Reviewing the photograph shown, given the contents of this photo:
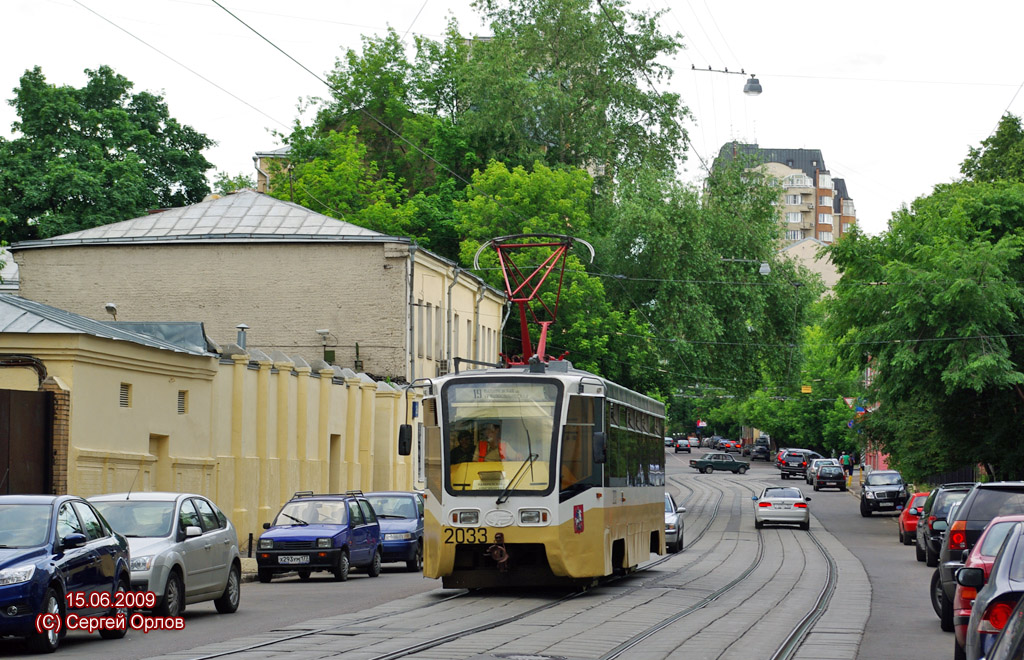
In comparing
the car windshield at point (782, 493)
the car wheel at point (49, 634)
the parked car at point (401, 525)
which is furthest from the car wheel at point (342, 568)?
the car windshield at point (782, 493)

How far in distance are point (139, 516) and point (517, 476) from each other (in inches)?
196

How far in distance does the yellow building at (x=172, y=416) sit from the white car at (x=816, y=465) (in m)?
41.6

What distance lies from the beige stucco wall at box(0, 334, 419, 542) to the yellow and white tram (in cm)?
736

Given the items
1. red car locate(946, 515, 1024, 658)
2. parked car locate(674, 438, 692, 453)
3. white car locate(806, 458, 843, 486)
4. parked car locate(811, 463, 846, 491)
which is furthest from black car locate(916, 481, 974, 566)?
parked car locate(674, 438, 692, 453)

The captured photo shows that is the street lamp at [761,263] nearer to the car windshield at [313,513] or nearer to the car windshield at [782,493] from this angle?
the car windshield at [782,493]

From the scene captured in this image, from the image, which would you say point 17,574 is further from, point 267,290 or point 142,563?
point 267,290

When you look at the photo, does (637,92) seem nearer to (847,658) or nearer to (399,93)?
(399,93)

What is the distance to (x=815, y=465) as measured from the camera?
7931 centimetres

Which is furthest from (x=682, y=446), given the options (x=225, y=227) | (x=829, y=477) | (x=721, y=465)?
(x=225, y=227)

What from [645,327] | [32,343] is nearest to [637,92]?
Result: [645,327]

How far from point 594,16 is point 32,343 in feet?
139

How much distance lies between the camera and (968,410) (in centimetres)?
4288

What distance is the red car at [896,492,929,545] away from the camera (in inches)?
1446

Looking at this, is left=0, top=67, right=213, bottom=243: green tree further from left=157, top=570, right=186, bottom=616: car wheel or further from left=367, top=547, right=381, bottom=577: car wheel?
left=157, top=570, right=186, bottom=616: car wheel
